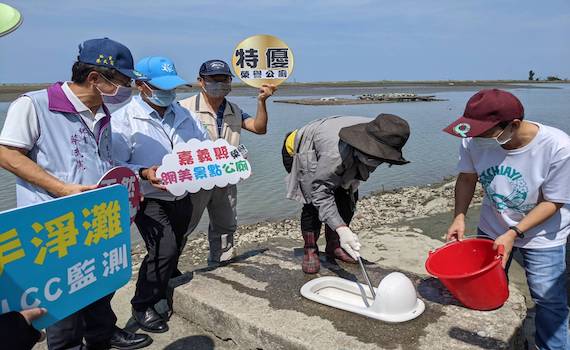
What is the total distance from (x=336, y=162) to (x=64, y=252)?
1.83 meters

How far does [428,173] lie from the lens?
11.3m

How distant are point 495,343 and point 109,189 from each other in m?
2.33

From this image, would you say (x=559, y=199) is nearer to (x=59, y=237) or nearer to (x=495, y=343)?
(x=495, y=343)

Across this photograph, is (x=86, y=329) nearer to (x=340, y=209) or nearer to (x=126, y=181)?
(x=126, y=181)

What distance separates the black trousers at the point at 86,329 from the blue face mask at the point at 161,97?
4.31 feet

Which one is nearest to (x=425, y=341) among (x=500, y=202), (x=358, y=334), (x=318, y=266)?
(x=358, y=334)

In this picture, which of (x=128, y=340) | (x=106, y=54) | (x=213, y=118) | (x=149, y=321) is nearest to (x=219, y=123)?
(x=213, y=118)

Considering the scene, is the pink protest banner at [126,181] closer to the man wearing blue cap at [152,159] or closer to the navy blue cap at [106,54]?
the man wearing blue cap at [152,159]

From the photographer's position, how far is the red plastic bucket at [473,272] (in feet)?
8.71

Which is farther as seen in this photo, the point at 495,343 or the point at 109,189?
the point at 495,343

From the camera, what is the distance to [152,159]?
3.19 m

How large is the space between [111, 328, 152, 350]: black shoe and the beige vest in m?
1.65

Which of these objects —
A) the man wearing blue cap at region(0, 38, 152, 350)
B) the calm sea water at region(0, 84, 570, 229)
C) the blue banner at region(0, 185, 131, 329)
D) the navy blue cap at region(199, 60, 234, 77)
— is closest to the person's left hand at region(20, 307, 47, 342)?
the blue banner at region(0, 185, 131, 329)

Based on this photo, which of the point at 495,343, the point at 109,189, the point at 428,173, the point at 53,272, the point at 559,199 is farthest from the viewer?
the point at 428,173
